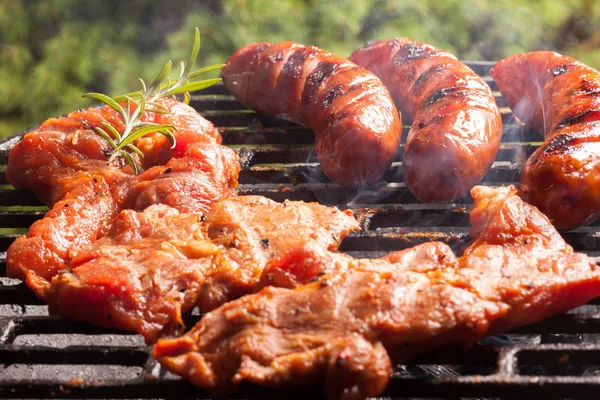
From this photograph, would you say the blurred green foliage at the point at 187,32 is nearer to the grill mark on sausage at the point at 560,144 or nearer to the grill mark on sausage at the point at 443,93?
the grill mark on sausage at the point at 443,93

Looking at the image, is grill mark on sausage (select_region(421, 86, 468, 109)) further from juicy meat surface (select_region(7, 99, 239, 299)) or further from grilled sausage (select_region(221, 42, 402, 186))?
juicy meat surface (select_region(7, 99, 239, 299))

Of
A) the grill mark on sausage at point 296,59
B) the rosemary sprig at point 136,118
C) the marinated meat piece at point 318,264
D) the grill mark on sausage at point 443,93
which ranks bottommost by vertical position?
the marinated meat piece at point 318,264

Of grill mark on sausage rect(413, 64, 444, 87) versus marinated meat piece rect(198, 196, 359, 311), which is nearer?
marinated meat piece rect(198, 196, 359, 311)

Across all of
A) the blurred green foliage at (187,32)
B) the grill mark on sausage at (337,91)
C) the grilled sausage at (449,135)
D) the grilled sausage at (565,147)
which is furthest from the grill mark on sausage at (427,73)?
the blurred green foliage at (187,32)

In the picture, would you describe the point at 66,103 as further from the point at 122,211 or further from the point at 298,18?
the point at 122,211

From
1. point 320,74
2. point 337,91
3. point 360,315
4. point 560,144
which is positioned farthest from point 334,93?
point 360,315

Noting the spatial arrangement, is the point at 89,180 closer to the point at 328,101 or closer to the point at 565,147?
the point at 328,101

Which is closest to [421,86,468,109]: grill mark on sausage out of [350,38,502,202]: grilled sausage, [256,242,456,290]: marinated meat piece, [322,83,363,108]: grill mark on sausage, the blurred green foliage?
[350,38,502,202]: grilled sausage
